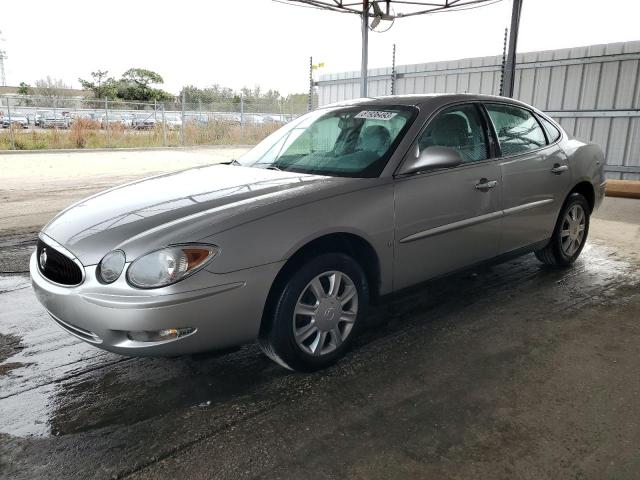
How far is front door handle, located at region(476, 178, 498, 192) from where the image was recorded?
358 cm

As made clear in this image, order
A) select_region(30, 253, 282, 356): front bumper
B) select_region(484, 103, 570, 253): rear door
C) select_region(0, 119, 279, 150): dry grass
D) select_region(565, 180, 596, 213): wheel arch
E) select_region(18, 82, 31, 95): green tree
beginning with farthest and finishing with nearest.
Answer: select_region(18, 82, 31, 95): green tree → select_region(0, 119, 279, 150): dry grass → select_region(565, 180, 596, 213): wheel arch → select_region(484, 103, 570, 253): rear door → select_region(30, 253, 282, 356): front bumper

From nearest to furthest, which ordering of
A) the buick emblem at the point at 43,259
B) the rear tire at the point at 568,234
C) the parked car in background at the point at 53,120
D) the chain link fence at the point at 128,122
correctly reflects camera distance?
the buick emblem at the point at 43,259 → the rear tire at the point at 568,234 → the chain link fence at the point at 128,122 → the parked car in background at the point at 53,120

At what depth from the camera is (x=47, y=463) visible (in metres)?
2.19

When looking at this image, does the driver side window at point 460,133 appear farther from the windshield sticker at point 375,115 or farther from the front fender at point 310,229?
the front fender at point 310,229

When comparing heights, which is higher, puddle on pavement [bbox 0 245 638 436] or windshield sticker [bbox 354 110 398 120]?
windshield sticker [bbox 354 110 398 120]

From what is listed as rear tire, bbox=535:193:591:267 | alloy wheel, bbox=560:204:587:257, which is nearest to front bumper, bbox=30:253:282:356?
rear tire, bbox=535:193:591:267

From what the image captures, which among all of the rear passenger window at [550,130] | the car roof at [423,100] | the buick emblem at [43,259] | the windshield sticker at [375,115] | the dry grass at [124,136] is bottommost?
the dry grass at [124,136]

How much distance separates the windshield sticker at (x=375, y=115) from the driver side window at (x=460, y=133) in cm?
28

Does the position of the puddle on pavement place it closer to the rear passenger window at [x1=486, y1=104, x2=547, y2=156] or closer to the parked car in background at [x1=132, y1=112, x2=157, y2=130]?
the rear passenger window at [x1=486, y1=104, x2=547, y2=156]

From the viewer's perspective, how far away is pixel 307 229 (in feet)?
8.86

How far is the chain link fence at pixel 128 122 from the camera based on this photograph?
58.6 feet

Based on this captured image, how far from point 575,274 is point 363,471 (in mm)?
3365

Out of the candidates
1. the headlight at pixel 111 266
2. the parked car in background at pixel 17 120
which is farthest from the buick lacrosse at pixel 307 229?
the parked car in background at pixel 17 120

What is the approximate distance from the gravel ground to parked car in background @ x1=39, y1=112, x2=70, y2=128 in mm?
17186
